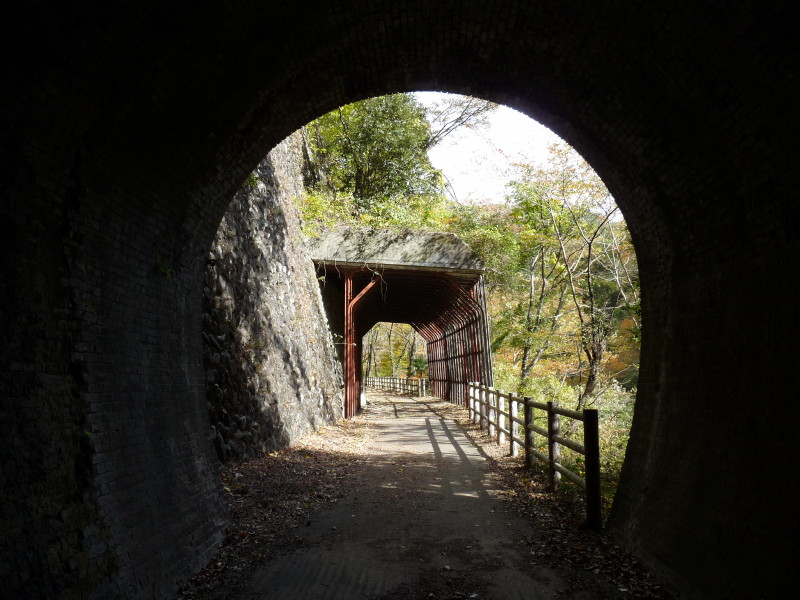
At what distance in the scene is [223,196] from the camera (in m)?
5.84

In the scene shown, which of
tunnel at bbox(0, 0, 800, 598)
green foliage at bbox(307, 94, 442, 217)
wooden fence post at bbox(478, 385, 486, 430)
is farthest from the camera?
green foliage at bbox(307, 94, 442, 217)

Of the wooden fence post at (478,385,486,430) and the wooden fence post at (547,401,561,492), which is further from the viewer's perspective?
the wooden fence post at (478,385,486,430)

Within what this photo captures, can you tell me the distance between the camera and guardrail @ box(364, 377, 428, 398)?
34500mm

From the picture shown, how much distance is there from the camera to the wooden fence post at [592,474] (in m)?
5.44

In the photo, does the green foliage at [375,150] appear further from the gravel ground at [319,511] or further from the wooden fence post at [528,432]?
the gravel ground at [319,511]

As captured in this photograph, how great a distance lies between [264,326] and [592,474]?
670 centimetres

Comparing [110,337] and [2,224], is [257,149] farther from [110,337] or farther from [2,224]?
[2,224]

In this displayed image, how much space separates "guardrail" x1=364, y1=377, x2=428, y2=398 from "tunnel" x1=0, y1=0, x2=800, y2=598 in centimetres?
2937

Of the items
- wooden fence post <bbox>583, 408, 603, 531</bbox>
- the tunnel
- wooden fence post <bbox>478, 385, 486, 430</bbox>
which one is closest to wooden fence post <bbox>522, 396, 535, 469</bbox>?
wooden fence post <bbox>583, 408, 603, 531</bbox>

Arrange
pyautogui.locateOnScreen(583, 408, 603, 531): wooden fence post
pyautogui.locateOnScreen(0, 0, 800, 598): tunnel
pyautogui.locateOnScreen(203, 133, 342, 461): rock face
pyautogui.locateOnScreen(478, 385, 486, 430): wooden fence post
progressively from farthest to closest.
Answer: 1. pyautogui.locateOnScreen(478, 385, 486, 430): wooden fence post
2. pyautogui.locateOnScreen(203, 133, 342, 461): rock face
3. pyautogui.locateOnScreen(583, 408, 603, 531): wooden fence post
4. pyautogui.locateOnScreen(0, 0, 800, 598): tunnel

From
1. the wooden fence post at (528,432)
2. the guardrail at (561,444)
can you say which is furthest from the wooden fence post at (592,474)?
the wooden fence post at (528,432)

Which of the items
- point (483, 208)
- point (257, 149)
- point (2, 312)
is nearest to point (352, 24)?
point (257, 149)

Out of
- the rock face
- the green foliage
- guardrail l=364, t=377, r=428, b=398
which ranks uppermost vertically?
the green foliage

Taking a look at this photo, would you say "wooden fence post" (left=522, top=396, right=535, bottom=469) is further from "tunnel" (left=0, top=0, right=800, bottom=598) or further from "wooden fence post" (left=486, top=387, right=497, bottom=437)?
"wooden fence post" (left=486, top=387, right=497, bottom=437)
